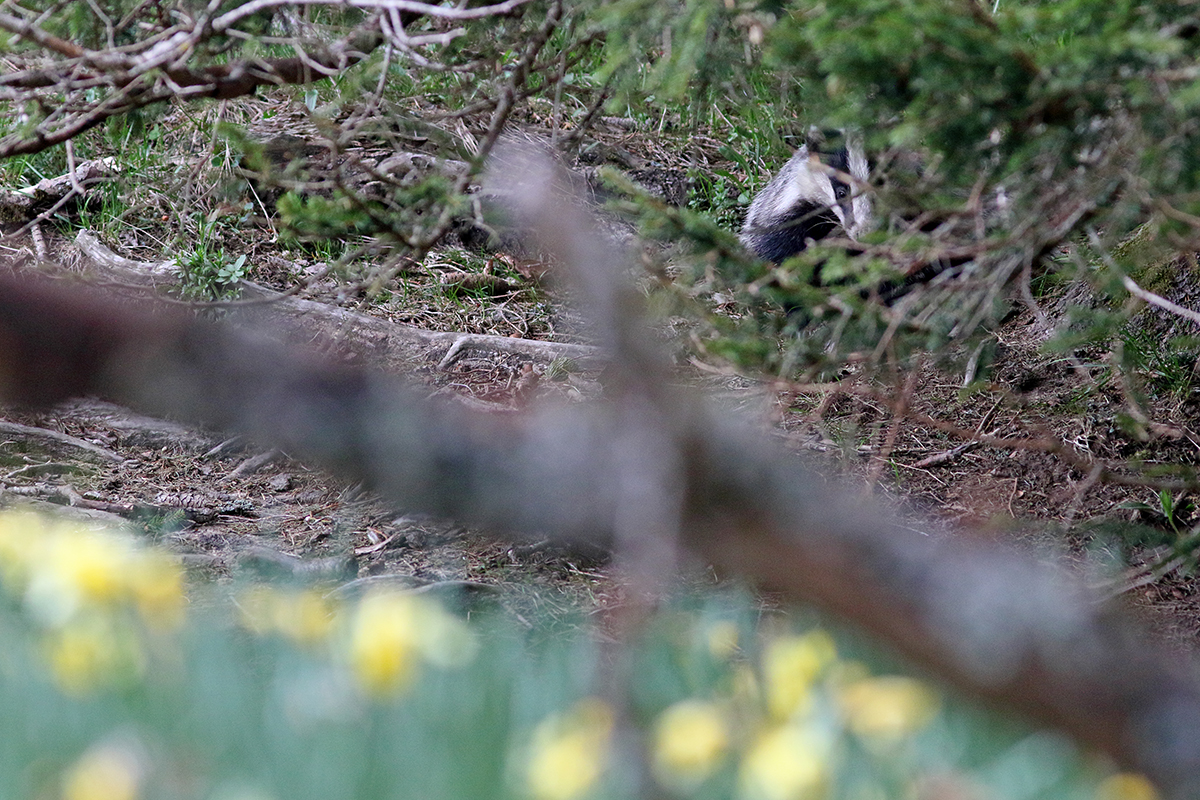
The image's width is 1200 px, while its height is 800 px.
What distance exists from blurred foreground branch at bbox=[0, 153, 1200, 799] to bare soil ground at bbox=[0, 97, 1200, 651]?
2.07 m

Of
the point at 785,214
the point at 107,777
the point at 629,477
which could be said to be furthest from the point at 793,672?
the point at 785,214

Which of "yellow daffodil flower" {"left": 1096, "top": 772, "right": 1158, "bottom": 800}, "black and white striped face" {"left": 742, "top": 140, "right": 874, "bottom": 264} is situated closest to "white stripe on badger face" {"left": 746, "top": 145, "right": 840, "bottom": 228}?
"black and white striped face" {"left": 742, "top": 140, "right": 874, "bottom": 264}

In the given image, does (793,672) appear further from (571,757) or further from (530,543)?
(530,543)

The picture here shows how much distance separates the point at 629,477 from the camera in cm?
95

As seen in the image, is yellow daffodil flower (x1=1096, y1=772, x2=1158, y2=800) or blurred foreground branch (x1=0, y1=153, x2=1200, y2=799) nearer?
blurred foreground branch (x1=0, y1=153, x2=1200, y2=799)

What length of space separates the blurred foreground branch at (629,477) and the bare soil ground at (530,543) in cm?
207

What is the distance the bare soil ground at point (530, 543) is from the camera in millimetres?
3430

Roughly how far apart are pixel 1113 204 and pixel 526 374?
109 inches

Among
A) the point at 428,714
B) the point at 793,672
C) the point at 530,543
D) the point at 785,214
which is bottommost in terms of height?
the point at 530,543

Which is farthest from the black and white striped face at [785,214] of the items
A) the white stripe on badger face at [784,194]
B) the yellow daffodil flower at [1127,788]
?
the yellow daffodil flower at [1127,788]

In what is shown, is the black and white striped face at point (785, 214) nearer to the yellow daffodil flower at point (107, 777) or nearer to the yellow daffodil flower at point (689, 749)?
the yellow daffodil flower at point (689, 749)

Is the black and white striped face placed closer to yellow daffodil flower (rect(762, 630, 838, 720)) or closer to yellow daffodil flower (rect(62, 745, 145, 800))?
yellow daffodil flower (rect(762, 630, 838, 720))

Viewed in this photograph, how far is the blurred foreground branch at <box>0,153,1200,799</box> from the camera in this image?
36.9 inches

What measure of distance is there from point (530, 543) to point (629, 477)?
2.75m
